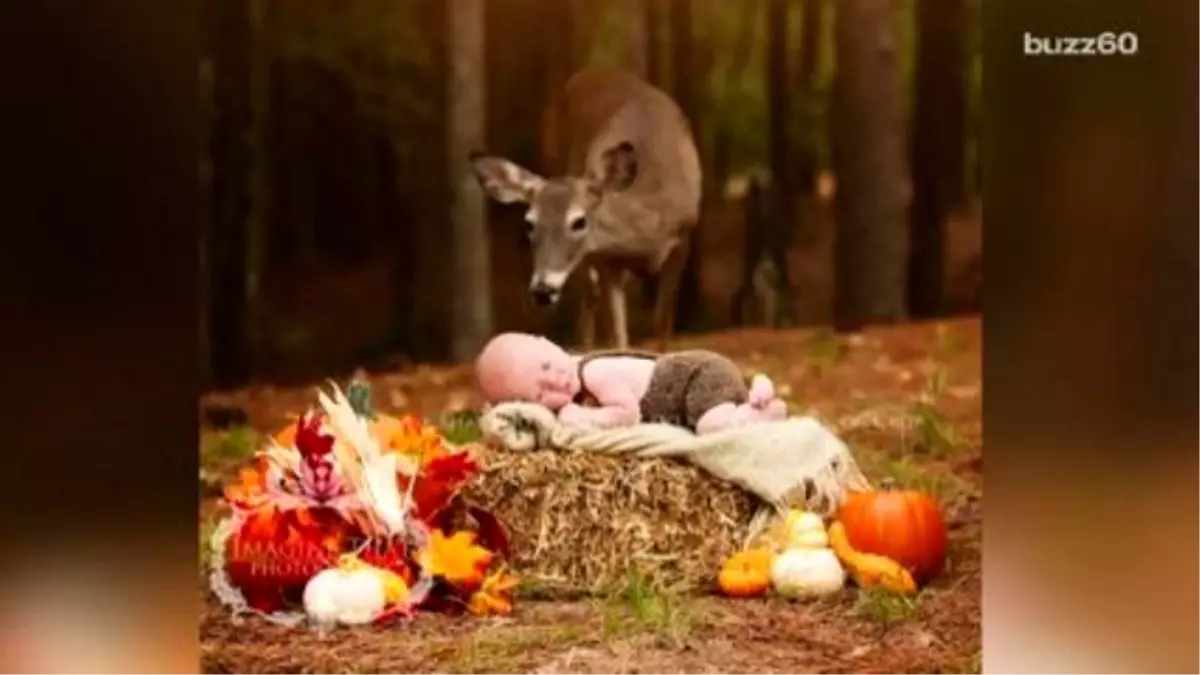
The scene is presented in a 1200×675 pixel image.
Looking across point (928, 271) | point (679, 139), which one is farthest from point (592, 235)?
point (928, 271)

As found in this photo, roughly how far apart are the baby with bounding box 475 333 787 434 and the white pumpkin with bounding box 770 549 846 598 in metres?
0.12

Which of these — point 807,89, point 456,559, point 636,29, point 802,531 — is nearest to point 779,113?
point 807,89

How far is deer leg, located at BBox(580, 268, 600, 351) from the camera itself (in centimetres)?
262

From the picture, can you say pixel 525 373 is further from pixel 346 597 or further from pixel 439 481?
pixel 346 597

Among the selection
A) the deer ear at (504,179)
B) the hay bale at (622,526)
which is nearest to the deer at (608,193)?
the deer ear at (504,179)

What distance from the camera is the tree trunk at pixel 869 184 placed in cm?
261

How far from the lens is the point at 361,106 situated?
2588mm

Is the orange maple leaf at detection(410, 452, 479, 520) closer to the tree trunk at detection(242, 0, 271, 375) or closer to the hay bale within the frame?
the hay bale

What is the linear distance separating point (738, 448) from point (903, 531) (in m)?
0.15

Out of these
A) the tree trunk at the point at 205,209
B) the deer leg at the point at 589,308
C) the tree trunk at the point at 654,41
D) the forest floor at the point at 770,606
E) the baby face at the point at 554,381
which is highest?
the tree trunk at the point at 654,41

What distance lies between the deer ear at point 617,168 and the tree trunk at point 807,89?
0.44 feet

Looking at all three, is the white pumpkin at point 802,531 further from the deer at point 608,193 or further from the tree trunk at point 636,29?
the tree trunk at point 636,29

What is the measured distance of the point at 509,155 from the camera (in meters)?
2.61

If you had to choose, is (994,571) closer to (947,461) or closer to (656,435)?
(947,461)
